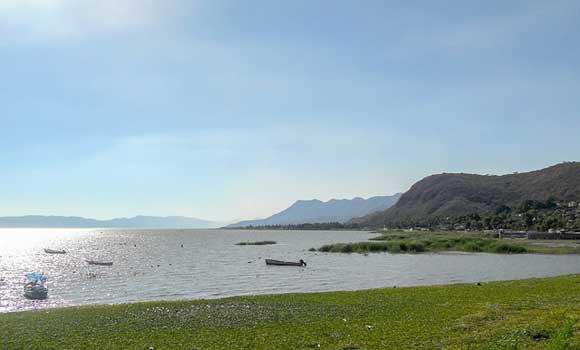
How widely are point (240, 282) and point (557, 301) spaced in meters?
39.6

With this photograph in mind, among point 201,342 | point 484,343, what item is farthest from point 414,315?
point 201,342

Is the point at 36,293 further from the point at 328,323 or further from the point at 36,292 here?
the point at 328,323

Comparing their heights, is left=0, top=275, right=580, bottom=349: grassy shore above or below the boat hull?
above

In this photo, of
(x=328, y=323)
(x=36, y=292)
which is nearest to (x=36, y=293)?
(x=36, y=292)

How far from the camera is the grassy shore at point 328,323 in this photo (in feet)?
60.6

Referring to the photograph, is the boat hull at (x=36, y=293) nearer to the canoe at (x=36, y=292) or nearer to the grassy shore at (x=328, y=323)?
the canoe at (x=36, y=292)

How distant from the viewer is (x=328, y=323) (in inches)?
920

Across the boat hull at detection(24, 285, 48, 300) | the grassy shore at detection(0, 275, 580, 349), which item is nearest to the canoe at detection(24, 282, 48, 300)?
the boat hull at detection(24, 285, 48, 300)

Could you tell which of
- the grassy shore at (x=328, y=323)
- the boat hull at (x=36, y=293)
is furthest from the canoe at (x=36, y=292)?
the grassy shore at (x=328, y=323)

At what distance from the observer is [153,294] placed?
1992 inches

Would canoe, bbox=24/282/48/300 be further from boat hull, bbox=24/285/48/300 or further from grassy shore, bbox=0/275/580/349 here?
grassy shore, bbox=0/275/580/349

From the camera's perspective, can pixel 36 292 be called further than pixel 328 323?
Yes

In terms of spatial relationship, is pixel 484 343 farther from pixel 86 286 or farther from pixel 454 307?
pixel 86 286

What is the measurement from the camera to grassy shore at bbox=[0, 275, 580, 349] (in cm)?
1847
